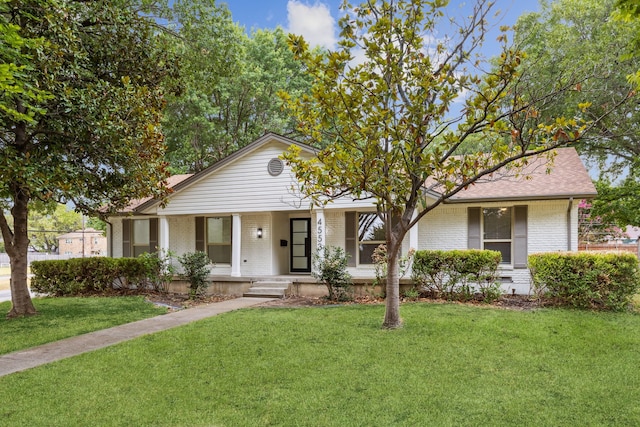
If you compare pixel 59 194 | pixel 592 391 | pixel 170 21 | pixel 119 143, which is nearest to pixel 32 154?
pixel 59 194

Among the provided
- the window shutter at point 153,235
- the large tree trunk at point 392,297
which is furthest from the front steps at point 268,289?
the large tree trunk at point 392,297

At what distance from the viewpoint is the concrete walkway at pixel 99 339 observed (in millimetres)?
5866

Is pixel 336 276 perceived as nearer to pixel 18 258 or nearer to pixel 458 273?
pixel 458 273

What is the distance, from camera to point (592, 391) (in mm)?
4371

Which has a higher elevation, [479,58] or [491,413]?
[479,58]

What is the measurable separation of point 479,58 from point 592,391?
4830 millimetres

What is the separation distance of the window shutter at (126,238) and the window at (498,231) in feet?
40.1

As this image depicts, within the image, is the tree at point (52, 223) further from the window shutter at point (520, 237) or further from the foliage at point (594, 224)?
the foliage at point (594, 224)

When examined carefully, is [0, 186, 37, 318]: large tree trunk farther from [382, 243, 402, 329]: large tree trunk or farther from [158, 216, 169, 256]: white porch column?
[382, 243, 402, 329]: large tree trunk

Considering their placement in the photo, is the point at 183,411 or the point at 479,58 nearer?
the point at 183,411

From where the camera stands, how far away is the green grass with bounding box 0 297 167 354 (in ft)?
23.8

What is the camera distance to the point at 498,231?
11734 millimetres

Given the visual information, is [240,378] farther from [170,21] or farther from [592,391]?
[170,21]

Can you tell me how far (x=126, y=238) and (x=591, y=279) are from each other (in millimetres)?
14520
